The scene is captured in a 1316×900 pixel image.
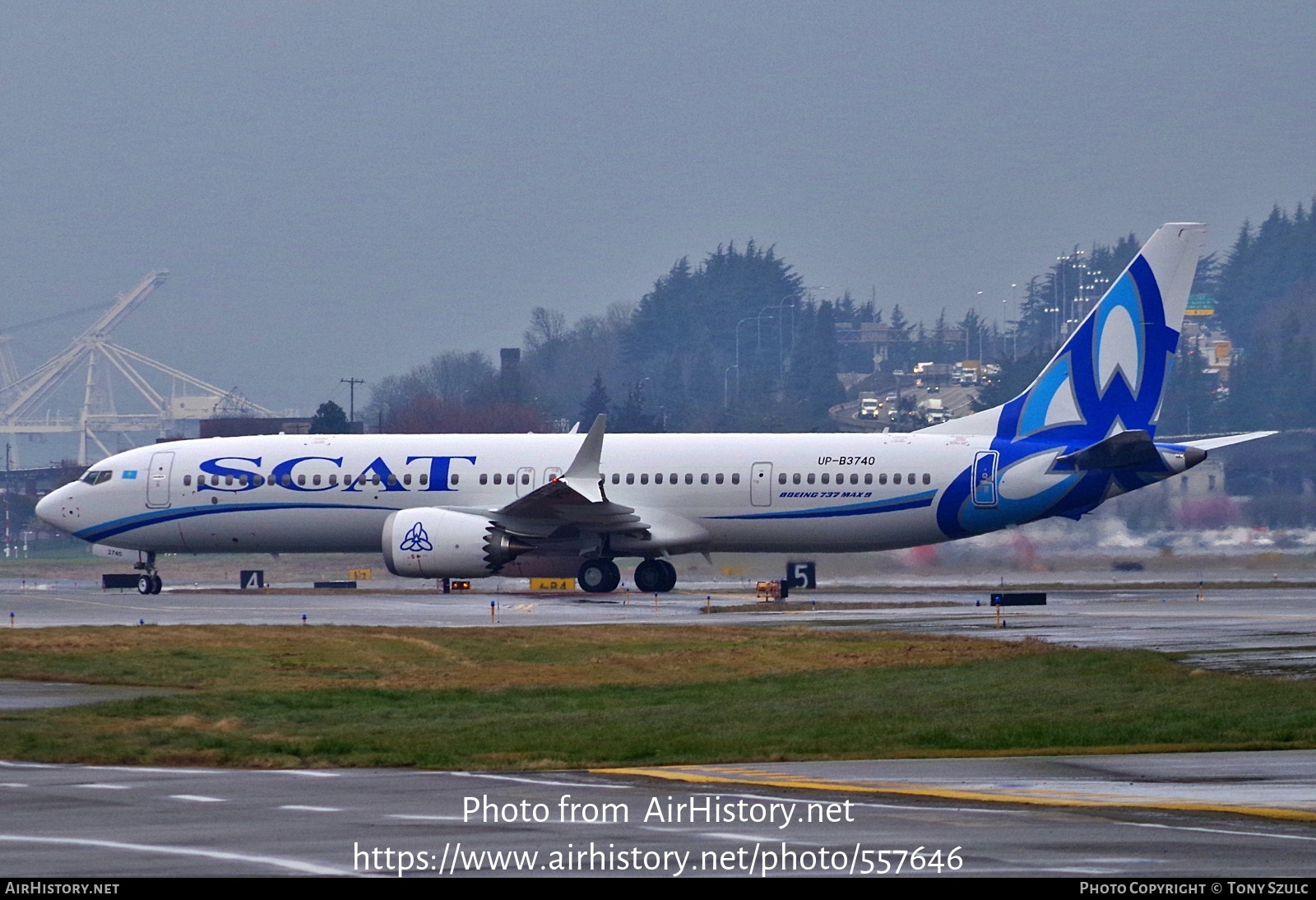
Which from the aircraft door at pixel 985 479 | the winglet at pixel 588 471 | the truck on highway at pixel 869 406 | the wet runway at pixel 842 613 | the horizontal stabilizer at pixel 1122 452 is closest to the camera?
the wet runway at pixel 842 613

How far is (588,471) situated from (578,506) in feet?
2.89

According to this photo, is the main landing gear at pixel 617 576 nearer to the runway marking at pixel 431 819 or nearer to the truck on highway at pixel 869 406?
the runway marking at pixel 431 819

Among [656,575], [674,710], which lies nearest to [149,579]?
[656,575]

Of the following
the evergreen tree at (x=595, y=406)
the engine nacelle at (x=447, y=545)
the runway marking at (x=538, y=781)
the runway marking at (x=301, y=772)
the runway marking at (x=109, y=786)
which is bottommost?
the runway marking at (x=301, y=772)

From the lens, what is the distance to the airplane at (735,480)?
137 feet

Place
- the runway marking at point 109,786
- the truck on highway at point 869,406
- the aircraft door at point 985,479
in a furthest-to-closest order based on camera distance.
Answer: the truck on highway at point 869,406, the aircraft door at point 985,479, the runway marking at point 109,786

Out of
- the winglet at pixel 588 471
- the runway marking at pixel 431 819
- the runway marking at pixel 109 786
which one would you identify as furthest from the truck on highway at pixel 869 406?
the runway marking at pixel 431 819

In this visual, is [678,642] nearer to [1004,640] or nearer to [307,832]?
[1004,640]

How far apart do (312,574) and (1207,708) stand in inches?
2041

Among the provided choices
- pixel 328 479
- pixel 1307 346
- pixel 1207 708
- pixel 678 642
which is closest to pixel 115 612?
pixel 328 479

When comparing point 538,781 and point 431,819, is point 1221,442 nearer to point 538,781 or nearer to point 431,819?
point 538,781

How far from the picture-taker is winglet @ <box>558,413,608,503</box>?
4191cm

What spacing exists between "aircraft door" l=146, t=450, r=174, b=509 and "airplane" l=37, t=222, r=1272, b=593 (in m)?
0.84

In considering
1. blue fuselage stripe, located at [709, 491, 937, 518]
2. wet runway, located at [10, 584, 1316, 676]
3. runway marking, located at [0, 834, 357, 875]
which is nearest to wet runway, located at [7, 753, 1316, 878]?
runway marking, located at [0, 834, 357, 875]
